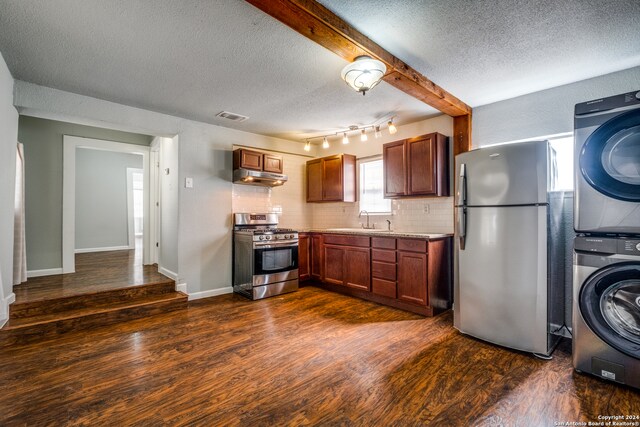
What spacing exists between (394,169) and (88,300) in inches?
161

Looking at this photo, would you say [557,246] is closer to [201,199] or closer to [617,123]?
[617,123]

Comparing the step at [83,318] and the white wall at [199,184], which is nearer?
the step at [83,318]

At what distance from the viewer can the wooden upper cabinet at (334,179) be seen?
15.8ft

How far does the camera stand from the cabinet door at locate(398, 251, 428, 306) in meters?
3.33

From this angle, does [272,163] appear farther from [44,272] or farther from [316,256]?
[44,272]

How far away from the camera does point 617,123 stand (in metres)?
2.02

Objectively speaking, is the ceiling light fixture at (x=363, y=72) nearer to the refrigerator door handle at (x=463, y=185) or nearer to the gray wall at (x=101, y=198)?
the refrigerator door handle at (x=463, y=185)

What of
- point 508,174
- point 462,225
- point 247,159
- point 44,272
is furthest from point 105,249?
point 508,174

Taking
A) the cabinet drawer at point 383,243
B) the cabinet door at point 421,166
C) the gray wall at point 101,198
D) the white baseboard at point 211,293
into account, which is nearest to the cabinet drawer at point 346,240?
the cabinet drawer at point 383,243

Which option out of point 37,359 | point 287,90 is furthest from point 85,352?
point 287,90

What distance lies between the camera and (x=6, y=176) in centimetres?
283

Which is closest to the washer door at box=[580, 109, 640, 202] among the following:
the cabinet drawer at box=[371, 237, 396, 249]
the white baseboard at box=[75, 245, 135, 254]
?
the cabinet drawer at box=[371, 237, 396, 249]

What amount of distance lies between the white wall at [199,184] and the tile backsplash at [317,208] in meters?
0.37

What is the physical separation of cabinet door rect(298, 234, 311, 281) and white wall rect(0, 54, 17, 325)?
3.30m
